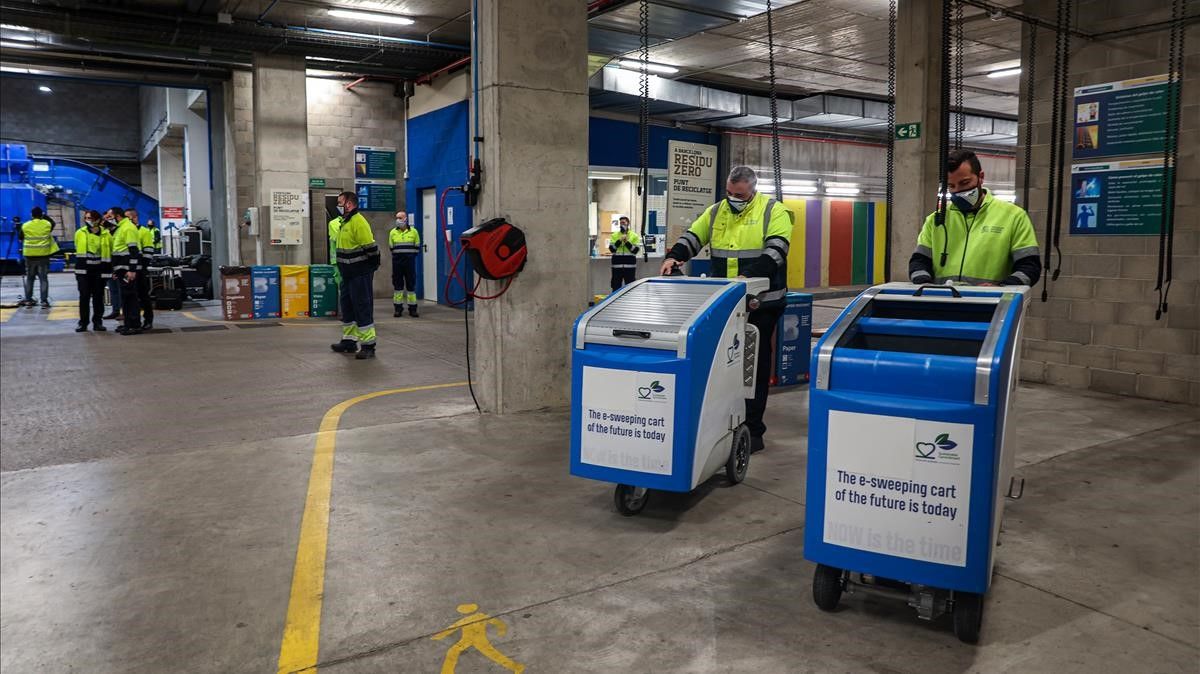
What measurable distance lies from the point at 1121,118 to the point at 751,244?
177 inches

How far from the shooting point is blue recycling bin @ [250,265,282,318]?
13328mm

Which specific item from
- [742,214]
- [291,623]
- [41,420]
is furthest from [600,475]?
[41,420]

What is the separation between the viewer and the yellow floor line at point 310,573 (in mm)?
2832

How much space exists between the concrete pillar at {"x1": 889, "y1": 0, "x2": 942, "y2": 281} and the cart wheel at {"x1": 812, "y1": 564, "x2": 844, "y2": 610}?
708 cm

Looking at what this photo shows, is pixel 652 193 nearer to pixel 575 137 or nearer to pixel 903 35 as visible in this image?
pixel 903 35

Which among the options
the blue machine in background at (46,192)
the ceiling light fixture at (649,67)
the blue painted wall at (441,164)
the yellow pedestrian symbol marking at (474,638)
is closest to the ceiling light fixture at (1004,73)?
the ceiling light fixture at (649,67)

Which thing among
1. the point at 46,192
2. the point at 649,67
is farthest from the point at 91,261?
the point at 46,192

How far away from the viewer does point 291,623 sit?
119 inches

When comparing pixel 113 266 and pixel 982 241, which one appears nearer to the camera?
pixel 982 241

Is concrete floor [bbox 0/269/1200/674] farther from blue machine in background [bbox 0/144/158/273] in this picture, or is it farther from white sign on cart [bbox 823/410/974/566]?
blue machine in background [bbox 0/144/158/273]

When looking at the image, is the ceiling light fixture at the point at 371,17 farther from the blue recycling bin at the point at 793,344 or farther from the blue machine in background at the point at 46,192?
the blue machine in background at the point at 46,192

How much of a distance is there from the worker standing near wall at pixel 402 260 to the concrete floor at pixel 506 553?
7.44 m

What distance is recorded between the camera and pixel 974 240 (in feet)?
13.8

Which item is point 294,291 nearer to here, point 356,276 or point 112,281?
point 112,281
